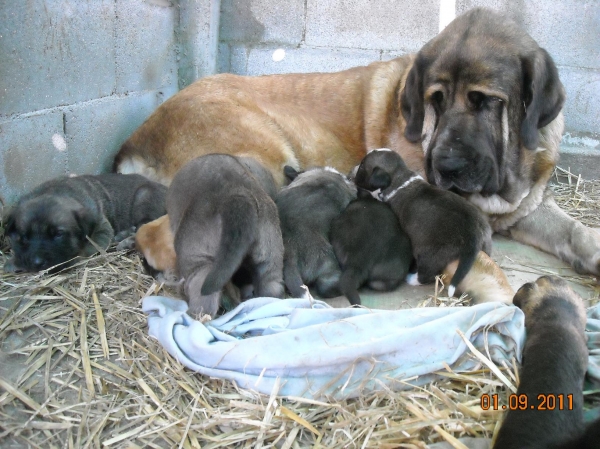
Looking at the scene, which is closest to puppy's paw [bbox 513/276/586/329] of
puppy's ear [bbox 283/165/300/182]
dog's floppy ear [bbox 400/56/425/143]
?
dog's floppy ear [bbox 400/56/425/143]

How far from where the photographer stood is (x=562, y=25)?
16.2ft

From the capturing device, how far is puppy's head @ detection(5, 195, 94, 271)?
2.98 meters

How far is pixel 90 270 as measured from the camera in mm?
3035

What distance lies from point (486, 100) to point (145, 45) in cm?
294

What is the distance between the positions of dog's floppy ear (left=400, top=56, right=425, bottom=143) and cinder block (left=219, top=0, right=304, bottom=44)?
6.69 feet

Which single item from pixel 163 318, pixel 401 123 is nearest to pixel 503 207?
pixel 401 123

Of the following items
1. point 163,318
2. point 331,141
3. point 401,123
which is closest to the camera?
point 163,318

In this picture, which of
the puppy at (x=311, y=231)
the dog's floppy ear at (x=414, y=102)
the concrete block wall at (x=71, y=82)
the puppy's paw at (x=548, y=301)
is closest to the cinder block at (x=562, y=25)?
the dog's floppy ear at (x=414, y=102)

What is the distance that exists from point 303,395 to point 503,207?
212 centimetres

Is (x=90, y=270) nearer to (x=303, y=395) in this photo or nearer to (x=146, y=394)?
(x=146, y=394)

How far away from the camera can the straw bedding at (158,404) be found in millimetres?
1819

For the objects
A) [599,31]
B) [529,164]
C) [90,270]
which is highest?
[599,31]

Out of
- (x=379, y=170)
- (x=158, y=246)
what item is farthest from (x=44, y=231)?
(x=379, y=170)
